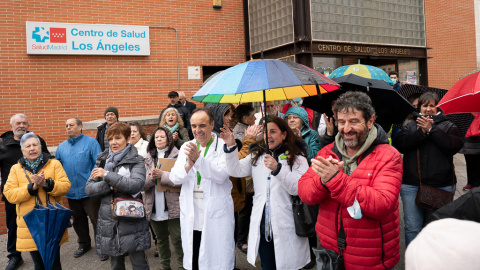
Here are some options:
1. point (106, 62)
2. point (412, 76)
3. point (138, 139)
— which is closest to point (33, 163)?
point (138, 139)

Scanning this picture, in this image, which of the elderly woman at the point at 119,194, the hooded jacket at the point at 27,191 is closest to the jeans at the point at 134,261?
the elderly woman at the point at 119,194

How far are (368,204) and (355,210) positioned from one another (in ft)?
0.30

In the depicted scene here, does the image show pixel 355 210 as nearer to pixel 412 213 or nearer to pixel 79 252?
pixel 412 213

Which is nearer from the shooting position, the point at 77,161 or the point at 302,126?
the point at 302,126

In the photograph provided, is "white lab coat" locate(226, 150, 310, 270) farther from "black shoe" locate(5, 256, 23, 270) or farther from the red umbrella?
"black shoe" locate(5, 256, 23, 270)

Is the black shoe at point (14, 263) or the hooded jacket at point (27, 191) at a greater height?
the hooded jacket at point (27, 191)

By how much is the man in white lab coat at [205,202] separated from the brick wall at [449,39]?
1131cm

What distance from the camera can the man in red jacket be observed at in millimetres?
2271

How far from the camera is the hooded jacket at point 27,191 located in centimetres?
398

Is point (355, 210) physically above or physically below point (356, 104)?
below

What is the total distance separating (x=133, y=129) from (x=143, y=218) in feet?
6.26

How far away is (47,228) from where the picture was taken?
12.7 ft

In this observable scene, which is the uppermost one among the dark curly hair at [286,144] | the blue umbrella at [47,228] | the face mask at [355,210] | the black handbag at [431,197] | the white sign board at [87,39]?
the white sign board at [87,39]

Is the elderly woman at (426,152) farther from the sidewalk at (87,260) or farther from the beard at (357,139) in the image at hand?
the beard at (357,139)
